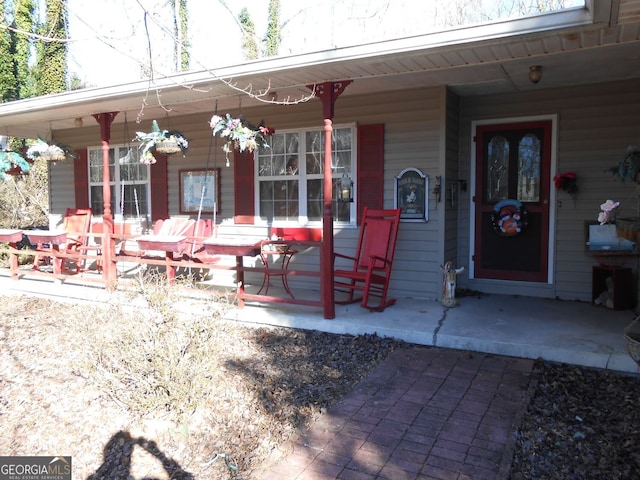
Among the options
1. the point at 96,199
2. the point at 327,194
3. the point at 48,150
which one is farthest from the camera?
the point at 96,199

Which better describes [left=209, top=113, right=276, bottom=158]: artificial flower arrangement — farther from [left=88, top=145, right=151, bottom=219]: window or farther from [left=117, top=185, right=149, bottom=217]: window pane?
[left=117, top=185, right=149, bottom=217]: window pane

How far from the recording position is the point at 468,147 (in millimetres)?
5535

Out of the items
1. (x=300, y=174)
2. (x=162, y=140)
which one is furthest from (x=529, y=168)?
(x=162, y=140)

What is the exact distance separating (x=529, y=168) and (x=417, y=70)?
2013 millimetres

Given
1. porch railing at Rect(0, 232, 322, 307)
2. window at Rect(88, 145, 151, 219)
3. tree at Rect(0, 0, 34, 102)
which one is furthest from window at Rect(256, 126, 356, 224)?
tree at Rect(0, 0, 34, 102)

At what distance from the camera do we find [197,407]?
278cm

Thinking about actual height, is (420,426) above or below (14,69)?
below

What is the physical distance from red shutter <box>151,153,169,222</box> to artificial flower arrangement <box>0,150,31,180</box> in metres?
A: 1.74

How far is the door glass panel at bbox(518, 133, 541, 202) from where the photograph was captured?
208 inches

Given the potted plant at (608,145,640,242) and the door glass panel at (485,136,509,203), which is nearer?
the potted plant at (608,145,640,242)

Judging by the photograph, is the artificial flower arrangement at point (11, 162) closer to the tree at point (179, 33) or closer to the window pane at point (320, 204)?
the tree at point (179, 33)

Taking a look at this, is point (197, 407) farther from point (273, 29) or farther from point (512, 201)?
point (273, 29)

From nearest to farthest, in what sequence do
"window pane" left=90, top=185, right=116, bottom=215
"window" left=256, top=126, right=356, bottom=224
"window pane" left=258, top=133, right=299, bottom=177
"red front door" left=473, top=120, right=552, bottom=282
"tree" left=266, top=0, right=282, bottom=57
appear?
"red front door" left=473, top=120, right=552, bottom=282 < "window" left=256, top=126, right=356, bottom=224 < "window pane" left=258, top=133, right=299, bottom=177 < "window pane" left=90, top=185, right=116, bottom=215 < "tree" left=266, top=0, right=282, bottom=57

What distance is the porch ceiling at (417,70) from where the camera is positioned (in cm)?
331
